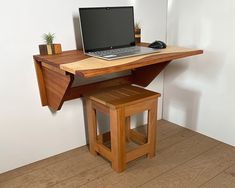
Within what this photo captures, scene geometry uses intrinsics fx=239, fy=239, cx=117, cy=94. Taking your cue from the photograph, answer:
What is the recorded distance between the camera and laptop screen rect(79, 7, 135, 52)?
1.56 meters

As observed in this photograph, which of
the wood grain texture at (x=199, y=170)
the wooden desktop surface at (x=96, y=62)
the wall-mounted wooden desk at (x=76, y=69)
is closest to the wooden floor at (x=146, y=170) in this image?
the wood grain texture at (x=199, y=170)

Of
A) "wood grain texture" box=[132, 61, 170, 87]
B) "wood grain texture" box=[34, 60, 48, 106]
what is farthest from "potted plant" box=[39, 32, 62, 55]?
"wood grain texture" box=[132, 61, 170, 87]

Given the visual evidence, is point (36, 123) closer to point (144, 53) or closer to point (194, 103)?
point (144, 53)

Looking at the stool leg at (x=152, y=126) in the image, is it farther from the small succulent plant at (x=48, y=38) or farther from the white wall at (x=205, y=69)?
the small succulent plant at (x=48, y=38)

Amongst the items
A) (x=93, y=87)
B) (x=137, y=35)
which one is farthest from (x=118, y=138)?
(x=137, y=35)

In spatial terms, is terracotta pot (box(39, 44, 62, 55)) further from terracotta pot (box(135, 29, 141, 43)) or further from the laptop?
terracotta pot (box(135, 29, 141, 43))

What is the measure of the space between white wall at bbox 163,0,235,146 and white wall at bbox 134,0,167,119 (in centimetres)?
6

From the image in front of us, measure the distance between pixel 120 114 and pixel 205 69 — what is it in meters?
0.91

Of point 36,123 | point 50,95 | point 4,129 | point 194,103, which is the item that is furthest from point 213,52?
point 4,129

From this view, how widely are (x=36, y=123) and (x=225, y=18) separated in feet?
5.18

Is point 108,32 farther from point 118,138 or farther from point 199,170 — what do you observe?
point 199,170

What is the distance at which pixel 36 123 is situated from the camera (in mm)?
1737

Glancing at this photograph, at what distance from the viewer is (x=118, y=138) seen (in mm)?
1573

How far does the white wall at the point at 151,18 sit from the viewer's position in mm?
2014
